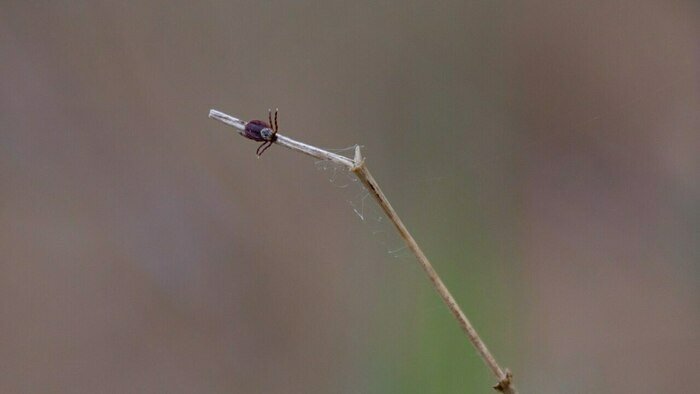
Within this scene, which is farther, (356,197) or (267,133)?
(356,197)

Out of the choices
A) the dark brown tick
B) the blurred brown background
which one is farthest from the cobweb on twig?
the dark brown tick

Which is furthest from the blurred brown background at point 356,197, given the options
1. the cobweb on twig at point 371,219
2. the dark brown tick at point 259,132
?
the dark brown tick at point 259,132

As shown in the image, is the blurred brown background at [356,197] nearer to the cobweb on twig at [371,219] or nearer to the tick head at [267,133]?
the cobweb on twig at [371,219]

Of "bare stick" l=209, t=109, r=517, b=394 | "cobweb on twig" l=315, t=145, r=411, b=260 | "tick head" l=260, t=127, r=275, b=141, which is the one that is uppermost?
"cobweb on twig" l=315, t=145, r=411, b=260

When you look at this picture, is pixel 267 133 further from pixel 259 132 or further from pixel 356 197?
pixel 356 197

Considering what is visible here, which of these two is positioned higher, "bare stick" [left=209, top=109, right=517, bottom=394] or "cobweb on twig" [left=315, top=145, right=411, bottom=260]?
"cobweb on twig" [left=315, top=145, right=411, bottom=260]

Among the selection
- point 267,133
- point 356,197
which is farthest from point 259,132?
point 356,197

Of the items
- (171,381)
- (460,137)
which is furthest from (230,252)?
(460,137)

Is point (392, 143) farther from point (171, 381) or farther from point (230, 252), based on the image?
point (171, 381)

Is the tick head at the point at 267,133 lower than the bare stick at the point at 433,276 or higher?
higher

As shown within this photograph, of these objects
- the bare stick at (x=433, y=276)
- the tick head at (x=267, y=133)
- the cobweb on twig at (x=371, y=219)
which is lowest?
the bare stick at (x=433, y=276)

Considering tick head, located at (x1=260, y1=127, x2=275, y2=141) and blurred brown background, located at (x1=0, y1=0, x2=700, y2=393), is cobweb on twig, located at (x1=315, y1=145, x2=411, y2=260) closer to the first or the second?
blurred brown background, located at (x1=0, y1=0, x2=700, y2=393)
